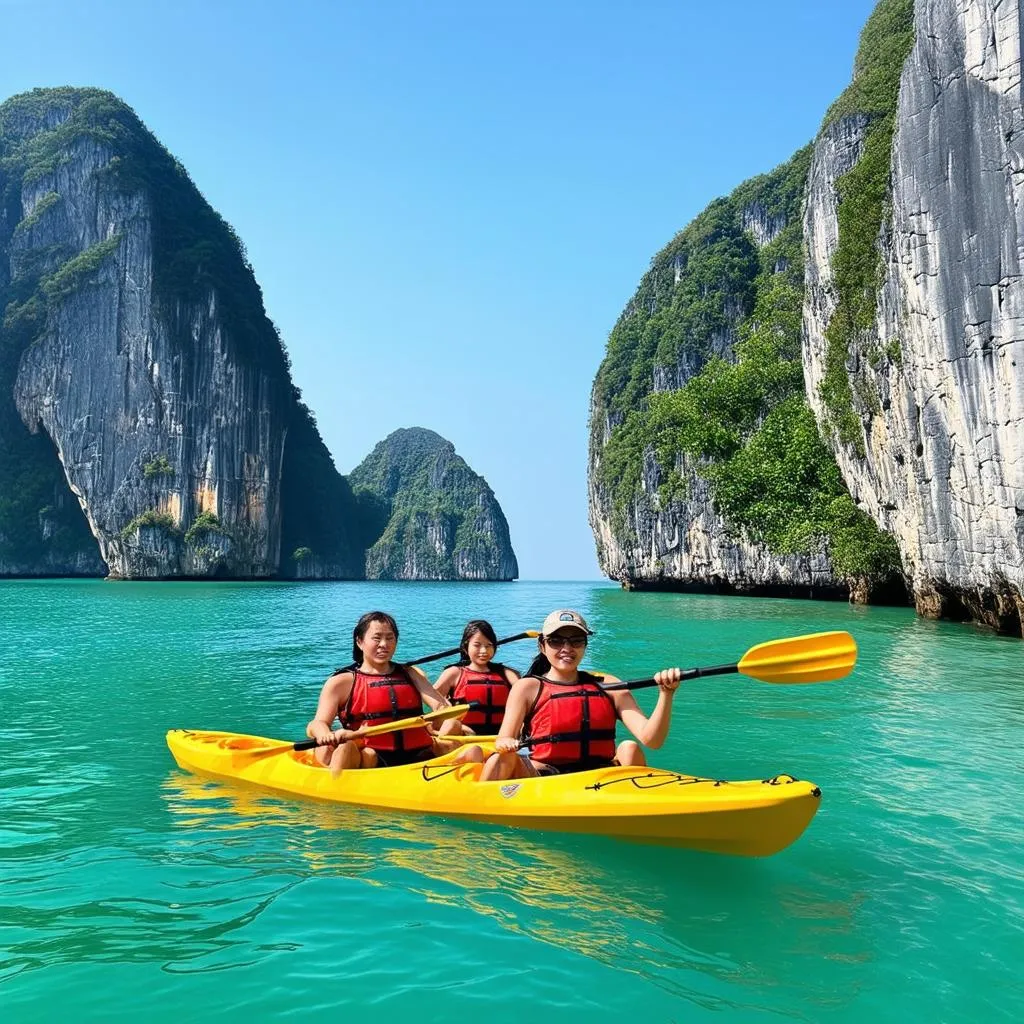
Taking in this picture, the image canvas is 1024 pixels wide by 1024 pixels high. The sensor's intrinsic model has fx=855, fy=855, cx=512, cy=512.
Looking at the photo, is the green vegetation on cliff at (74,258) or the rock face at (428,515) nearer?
the green vegetation on cliff at (74,258)

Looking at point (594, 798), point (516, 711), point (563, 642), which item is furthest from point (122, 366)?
point (594, 798)

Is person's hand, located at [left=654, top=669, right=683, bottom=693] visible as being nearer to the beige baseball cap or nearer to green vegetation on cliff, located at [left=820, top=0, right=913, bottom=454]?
the beige baseball cap

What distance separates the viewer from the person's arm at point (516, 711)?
4.94 metres

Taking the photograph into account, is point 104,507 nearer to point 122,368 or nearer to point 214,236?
point 122,368

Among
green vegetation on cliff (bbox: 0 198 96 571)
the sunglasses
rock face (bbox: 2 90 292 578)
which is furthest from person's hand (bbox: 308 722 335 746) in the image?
green vegetation on cliff (bbox: 0 198 96 571)

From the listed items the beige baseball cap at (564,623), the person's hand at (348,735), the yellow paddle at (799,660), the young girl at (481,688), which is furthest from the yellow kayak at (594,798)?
the young girl at (481,688)

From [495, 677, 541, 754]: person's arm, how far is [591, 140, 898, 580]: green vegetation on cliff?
2339cm

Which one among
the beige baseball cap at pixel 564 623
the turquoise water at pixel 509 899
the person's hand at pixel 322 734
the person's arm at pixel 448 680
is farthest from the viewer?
the person's arm at pixel 448 680

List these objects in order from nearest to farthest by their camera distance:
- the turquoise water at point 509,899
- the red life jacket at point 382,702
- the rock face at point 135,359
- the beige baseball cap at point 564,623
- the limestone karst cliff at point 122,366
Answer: the turquoise water at point 509,899 < the beige baseball cap at point 564,623 < the red life jacket at point 382,702 < the rock face at point 135,359 < the limestone karst cliff at point 122,366

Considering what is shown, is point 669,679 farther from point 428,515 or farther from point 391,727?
point 428,515

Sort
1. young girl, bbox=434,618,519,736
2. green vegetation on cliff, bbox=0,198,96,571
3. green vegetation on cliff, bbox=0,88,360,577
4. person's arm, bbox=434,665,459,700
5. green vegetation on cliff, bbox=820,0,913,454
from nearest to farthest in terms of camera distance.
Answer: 1. young girl, bbox=434,618,519,736
2. person's arm, bbox=434,665,459,700
3. green vegetation on cliff, bbox=820,0,913,454
4. green vegetation on cliff, bbox=0,88,360,577
5. green vegetation on cliff, bbox=0,198,96,571

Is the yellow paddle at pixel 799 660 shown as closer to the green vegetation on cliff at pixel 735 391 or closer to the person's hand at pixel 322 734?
the person's hand at pixel 322 734

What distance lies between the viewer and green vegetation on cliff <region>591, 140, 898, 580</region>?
32.0 meters

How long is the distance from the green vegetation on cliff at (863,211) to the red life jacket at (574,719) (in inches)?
664
